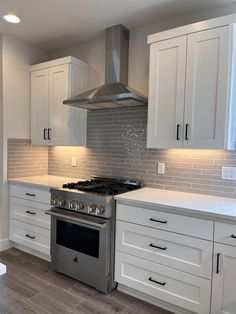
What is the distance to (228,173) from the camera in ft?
7.36

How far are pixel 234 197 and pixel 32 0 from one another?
2.62 meters

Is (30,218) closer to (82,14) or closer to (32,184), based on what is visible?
(32,184)

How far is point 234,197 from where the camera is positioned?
87.9 inches

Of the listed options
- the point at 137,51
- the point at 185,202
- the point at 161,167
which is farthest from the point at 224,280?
the point at 137,51

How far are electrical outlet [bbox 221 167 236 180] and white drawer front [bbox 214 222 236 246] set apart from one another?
2.19 ft

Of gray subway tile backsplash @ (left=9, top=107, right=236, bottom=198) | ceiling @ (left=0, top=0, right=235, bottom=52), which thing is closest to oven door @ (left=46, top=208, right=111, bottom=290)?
gray subway tile backsplash @ (left=9, top=107, right=236, bottom=198)

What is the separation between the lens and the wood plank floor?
2.03m

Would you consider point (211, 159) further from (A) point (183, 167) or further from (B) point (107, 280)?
(B) point (107, 280)

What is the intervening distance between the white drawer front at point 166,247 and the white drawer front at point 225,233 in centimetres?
9

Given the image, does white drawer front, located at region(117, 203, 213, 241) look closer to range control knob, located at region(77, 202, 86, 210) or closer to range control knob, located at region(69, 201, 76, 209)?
range control knob, located at region(77, 202, 86, 210)

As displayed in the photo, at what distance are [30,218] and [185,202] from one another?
1.92 meters

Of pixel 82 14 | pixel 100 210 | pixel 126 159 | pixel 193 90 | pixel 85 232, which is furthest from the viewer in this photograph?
pixel 126 159

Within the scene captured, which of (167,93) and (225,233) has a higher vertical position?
(167,93)

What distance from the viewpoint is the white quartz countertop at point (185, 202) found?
1.77 m
